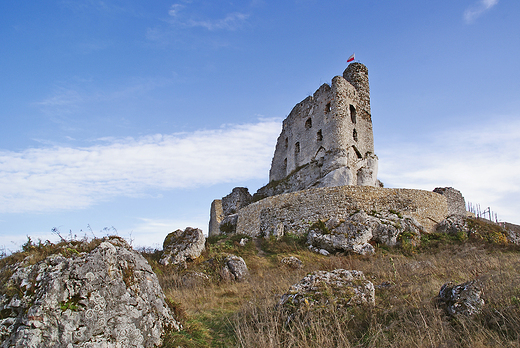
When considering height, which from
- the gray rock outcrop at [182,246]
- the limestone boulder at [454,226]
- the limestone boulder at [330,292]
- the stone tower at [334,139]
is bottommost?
the limestone boulder at [330,292]

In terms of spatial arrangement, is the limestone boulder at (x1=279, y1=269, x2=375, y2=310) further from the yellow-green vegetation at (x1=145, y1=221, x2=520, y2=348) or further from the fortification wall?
the fortification wall

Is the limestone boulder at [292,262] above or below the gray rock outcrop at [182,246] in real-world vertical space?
below

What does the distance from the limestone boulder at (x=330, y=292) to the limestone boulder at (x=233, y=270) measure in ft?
16.5

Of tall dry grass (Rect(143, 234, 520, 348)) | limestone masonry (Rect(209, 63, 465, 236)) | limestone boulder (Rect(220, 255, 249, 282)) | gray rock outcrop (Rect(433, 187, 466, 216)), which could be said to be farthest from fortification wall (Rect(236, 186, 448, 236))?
gray rock outcrop (Rect(433, 187, 466, 216))

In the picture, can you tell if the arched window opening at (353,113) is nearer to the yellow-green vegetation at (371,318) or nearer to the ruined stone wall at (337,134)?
the ruined stone wall at (337,134)

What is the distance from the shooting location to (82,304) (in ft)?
15.7

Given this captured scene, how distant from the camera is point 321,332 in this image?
4.92 metres

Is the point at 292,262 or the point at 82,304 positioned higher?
the point at 82,304

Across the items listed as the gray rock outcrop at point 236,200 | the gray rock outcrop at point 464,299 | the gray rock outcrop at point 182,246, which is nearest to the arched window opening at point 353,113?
the gray rock outcrop at point 236,200

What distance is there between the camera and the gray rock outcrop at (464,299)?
5.18 m

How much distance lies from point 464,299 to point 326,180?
2100 centimetres

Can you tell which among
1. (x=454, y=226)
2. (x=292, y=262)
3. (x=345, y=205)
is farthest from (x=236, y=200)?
(x=454, y=226)

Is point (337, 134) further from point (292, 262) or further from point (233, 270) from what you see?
point (233, 270)

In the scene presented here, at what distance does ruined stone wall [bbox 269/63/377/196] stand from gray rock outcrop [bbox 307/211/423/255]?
8.19 metres
